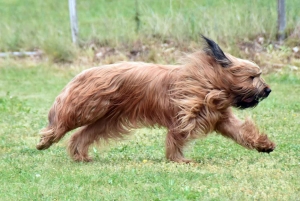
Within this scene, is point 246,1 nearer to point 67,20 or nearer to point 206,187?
point 67,20

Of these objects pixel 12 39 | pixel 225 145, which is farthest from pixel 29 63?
pixel 225 145

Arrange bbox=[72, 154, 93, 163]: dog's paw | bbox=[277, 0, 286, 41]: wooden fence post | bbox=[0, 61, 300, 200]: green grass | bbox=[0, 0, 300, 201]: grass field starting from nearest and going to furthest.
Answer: bbox=[0, 61, 300, 200]: green grass → bbox=[0, 0, 300, 201]: grass field → bbox=[72, 154, 93, 163]: dog's paw → bbox=[277, 0, 286, 41]: wooden fence post

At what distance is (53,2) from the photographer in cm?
2228

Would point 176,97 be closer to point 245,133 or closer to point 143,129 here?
point 245,133

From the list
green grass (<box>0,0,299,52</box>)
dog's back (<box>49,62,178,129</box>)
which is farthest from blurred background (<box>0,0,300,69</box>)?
dog's back (<box>49,62,178,129</box>)

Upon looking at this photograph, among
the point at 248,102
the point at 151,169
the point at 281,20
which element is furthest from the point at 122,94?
the point at 281,20

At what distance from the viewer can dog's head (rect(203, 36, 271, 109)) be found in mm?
7852

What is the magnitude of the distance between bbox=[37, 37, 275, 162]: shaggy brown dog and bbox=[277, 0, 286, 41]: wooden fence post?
7472 millimetres

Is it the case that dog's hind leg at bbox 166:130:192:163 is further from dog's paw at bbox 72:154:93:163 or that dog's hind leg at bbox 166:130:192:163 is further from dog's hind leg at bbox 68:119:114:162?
dog's paw at bbox 72:154:93:163

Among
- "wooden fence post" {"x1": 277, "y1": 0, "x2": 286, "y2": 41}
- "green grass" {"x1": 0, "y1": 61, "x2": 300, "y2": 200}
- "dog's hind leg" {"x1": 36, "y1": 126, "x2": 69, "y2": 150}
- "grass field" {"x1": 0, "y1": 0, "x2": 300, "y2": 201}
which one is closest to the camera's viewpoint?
"green grass" {"x1": 0, "y1": 61, "x2": 300, "y2": 200}

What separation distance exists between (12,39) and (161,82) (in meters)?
9.72

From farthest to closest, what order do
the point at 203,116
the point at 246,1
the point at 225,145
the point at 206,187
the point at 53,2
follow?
the point at 53,2 → the point at 246,1 → the point at 225,145 → the point at 203,116 → the point at 206,187

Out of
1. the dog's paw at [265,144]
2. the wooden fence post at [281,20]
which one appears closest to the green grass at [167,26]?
the wooden fence post at [281,20]

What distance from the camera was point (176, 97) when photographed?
785cm
